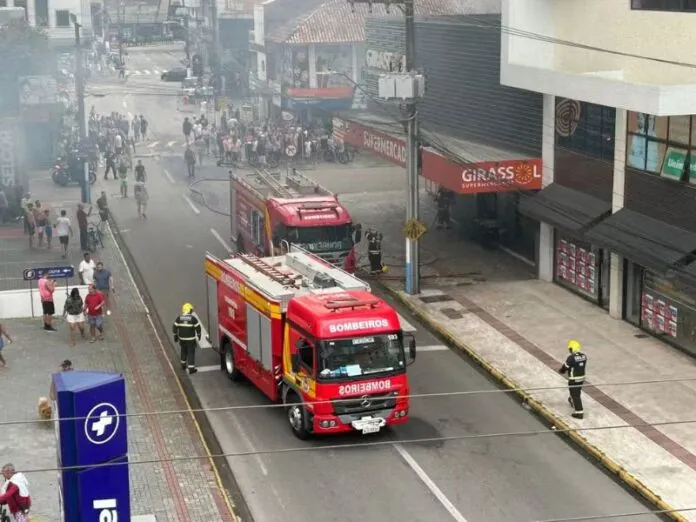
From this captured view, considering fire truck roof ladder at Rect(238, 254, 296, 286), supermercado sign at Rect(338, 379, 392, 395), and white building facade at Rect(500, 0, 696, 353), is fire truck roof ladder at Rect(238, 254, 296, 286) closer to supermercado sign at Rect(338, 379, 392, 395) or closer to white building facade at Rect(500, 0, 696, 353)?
supermercado sign at Rect(338, 379, 392, 395)

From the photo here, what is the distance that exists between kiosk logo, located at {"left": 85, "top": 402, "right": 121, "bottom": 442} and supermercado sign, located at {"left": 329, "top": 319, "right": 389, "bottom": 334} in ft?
22.7

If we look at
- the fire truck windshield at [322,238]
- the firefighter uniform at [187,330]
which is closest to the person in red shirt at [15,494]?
the firefighter uniform at [187,330]

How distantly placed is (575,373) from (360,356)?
13.4 ft


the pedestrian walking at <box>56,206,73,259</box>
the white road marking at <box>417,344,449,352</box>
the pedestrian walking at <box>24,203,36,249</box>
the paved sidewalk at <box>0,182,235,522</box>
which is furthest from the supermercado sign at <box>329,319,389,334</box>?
the pedestrian walking at <box>24,203,36,249</box>

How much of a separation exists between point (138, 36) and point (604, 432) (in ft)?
308

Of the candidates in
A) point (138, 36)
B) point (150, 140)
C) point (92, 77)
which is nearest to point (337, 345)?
point (150, 140)

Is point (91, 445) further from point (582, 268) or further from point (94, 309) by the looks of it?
point (582, 268)

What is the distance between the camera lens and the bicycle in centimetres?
3797

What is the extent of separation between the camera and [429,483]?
20094 millimetres

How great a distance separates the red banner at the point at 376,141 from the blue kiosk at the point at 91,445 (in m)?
22.2

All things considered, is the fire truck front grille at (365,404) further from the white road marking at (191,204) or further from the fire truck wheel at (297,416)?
the white road marking at (191,204)

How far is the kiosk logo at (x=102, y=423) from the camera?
1424 cm

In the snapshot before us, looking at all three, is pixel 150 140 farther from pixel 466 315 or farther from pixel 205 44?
pixel 466 315

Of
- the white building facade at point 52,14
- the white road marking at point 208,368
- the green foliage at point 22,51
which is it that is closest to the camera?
the white road marking at point 208,368
